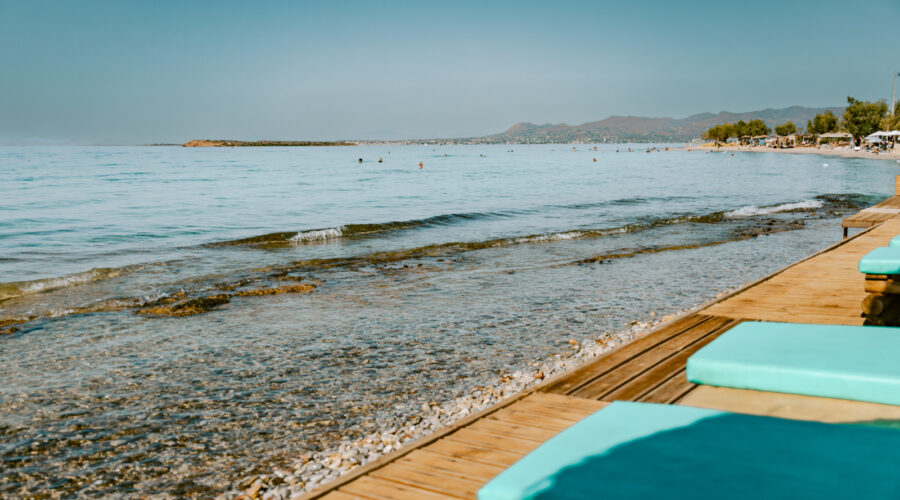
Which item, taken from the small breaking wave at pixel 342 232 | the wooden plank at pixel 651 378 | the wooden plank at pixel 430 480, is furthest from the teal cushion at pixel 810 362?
the small breaking wave at pixel 342 232

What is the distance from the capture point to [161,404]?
600 cm

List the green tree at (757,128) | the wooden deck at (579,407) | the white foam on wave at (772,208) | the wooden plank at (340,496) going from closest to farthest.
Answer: the wooden plank at (340,496) → the wooden deck at (579,407) → the white foam on wave at (772,208) → the green tree at (757,128)

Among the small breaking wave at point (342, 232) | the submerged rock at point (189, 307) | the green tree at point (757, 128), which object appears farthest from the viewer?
the green tree at point (757, 128)

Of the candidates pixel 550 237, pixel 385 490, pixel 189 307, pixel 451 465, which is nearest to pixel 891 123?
pixel 550 237

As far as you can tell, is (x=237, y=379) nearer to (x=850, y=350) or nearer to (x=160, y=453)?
(x=160, y=453)

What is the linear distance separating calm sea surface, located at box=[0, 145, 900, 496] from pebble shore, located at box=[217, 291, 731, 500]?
0.55 feet

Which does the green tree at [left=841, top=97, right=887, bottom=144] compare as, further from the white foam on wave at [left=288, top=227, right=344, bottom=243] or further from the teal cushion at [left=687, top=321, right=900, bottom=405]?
the teal cushion at [left=687, top=321, right=900, bottom=405]

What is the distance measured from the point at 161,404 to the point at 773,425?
5531 mm

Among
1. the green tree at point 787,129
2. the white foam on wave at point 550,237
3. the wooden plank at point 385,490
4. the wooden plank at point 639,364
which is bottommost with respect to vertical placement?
the white foam on wave at point 550,237

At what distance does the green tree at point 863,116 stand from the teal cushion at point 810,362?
11644cm

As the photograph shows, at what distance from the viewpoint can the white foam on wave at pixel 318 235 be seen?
768 inches

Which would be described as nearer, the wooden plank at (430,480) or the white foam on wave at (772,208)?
the wooden plank at (430,480)

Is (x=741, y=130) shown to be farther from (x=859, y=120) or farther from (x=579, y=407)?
(x=579, y=407)

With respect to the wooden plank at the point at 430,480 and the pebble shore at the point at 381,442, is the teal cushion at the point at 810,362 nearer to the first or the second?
the wooden plank at the point at 430,480
